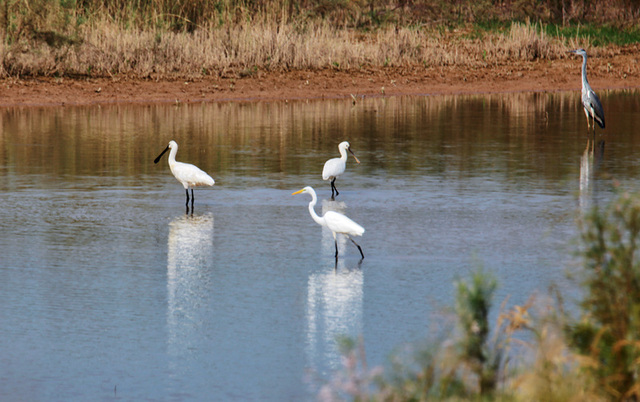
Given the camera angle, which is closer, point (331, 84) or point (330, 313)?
point (330, 313)

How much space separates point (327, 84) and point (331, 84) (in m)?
0.12

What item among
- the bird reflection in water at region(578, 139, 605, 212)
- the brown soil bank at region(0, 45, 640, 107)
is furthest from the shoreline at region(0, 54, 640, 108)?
the bird reflection in water at region(578, 139, 605, 212)

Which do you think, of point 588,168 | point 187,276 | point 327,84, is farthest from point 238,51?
point 187,276

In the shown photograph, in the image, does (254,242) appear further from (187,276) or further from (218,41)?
(218,41)

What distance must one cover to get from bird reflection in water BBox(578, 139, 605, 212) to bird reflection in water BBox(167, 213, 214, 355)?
4.57 metres

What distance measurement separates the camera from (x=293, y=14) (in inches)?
1298

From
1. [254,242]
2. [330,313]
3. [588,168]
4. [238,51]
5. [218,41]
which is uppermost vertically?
[218,41]

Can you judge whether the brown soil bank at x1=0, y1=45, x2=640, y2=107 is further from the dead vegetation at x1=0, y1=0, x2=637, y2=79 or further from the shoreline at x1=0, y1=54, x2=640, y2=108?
the dead vegetation at x1=0, y1=0, x2=637, y2=79

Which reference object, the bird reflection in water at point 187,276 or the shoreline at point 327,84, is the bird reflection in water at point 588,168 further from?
the shoreline at point 327,84

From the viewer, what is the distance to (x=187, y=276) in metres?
9.84

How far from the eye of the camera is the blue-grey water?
24.6 feet

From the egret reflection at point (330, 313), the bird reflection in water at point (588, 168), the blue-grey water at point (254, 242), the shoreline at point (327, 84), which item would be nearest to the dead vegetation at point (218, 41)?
the shoreline at point (327, 84)

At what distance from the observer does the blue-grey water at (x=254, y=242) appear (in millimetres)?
7484

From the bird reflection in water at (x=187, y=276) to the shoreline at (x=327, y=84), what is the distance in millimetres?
13970
